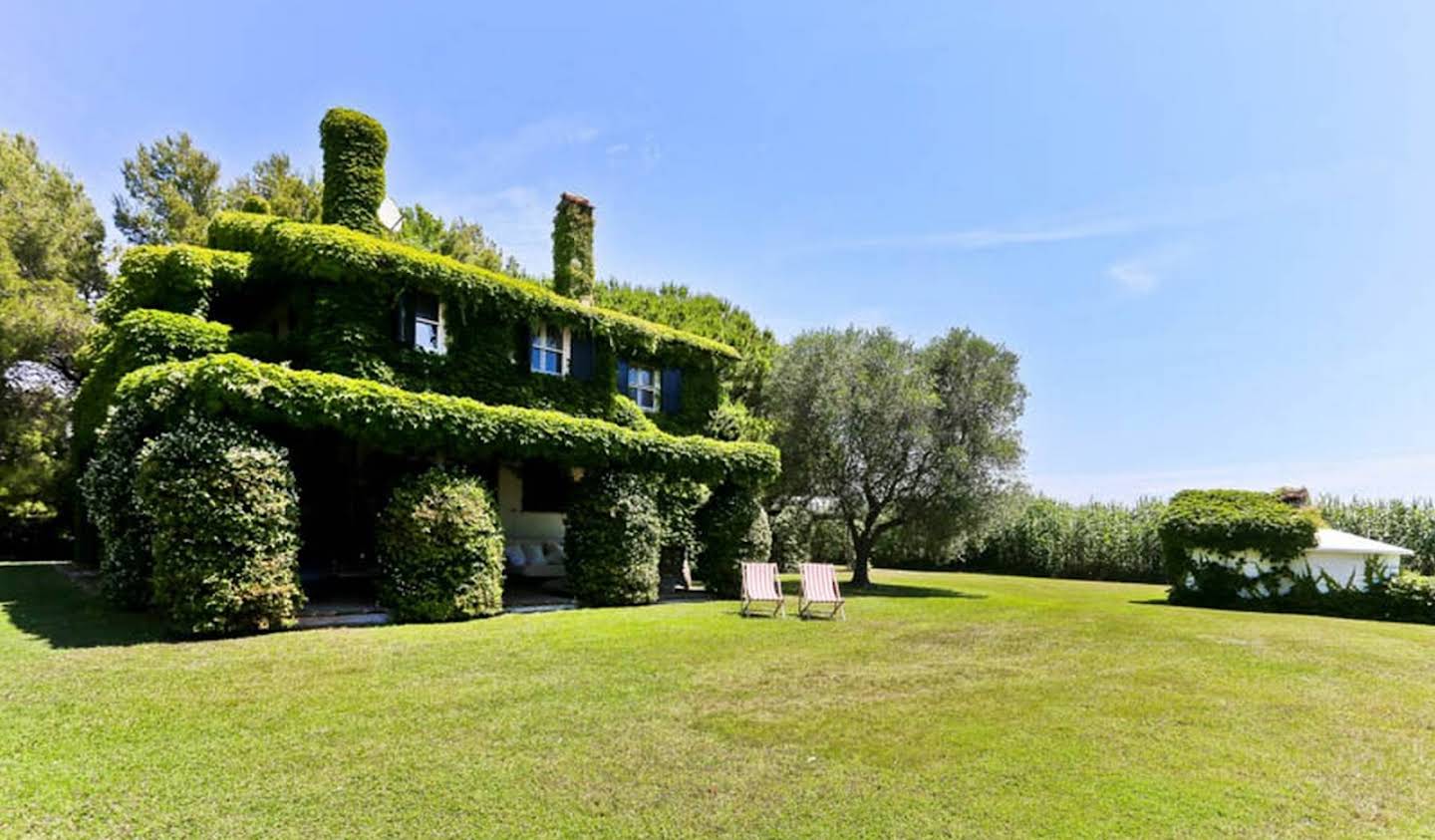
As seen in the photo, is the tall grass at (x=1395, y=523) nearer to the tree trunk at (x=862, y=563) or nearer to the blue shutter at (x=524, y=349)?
the tree trunk at (x=862, y=563)

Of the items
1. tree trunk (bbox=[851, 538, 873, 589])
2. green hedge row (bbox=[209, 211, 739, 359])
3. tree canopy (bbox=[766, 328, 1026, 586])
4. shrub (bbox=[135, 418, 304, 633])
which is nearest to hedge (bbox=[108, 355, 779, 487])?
shrub (bbox=[135, 418, 304, 633])

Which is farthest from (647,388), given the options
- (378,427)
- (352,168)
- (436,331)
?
(352,168)

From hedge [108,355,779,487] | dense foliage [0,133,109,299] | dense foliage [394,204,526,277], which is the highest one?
dense foliage [394,204,526,277]

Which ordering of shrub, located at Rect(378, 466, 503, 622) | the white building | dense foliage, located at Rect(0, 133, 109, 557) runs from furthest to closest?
1. dense foliage, located at Rect(0, 133, 109, 557)
2. the white building
3. shrub, located at Rect(378, 466, 503, 622)

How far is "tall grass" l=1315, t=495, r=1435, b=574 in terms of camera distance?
26312 mm

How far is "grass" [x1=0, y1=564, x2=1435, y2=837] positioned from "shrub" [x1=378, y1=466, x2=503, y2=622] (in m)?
1.23

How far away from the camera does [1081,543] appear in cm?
3238

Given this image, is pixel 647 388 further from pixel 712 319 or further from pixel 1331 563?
pixel 1331 563

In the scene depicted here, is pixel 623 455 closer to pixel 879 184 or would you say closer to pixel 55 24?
pixel 879 184

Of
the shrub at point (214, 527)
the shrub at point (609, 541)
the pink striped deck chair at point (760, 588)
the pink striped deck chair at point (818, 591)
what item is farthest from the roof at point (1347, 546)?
the shrub at point (214, 527)

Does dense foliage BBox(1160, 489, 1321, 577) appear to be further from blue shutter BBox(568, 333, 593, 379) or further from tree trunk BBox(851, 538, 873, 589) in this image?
blue shutter BBox(568, 333, 593, 379)

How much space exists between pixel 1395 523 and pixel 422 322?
35.9 m

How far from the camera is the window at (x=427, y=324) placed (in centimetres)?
1478

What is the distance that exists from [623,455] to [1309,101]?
14.1 meters
